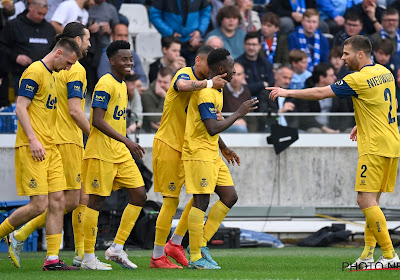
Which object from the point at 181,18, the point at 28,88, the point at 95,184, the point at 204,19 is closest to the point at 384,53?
the point at 204,19

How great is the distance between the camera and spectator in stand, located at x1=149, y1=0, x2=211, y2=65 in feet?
56.9

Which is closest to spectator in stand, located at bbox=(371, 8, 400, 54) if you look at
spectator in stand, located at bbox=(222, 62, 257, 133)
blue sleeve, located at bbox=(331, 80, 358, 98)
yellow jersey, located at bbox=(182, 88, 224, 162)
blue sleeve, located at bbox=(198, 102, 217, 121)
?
spectator in stand, located at bbox=(222, 62, 257, 133)

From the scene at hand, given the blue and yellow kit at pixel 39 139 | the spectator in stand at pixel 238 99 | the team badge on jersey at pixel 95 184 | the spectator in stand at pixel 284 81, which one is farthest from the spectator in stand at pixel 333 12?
the blue and yellow kit at pixel 39 139

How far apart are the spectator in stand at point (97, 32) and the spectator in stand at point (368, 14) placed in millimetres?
5230

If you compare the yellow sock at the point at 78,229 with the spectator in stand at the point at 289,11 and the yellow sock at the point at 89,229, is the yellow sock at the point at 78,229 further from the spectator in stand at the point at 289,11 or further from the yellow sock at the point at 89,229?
the spectator in stand at the point at 289,11

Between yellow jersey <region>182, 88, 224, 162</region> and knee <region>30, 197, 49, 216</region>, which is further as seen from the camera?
yellow jersey <region>182, 88, 224, 162</region>

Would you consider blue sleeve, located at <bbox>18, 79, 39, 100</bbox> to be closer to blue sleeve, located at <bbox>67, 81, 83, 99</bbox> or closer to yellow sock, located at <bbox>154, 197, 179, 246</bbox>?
blue sleeve, located at <bbox>67, 81, 83, 99</bbox>

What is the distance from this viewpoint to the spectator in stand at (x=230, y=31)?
17.4 metres

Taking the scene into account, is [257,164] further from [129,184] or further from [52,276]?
[52,276]

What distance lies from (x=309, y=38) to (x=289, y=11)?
91cm

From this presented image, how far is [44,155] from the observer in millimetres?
9750

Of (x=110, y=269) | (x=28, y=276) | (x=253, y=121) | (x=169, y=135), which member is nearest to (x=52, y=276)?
(x=28, y=276)

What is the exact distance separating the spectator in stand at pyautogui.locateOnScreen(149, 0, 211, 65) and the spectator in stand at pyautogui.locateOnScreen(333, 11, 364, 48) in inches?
108

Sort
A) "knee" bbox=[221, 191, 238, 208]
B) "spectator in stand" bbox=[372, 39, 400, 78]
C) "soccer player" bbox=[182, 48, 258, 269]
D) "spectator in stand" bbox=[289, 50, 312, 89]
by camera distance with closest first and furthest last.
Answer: "soccer player" bbox=[182, 48, 258, 269]
"knee" bbox=[221, 191, 238, 208]
"spectator in stand" bbox=[289, 50, 312, 89]
"spectator in stand" bbox=[372, 39, 400, 78]
